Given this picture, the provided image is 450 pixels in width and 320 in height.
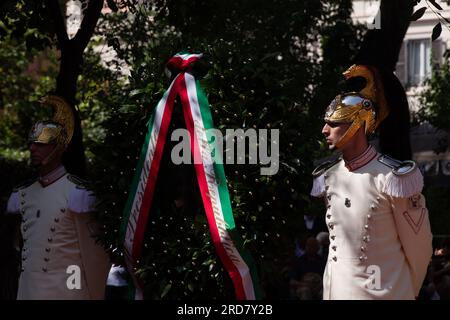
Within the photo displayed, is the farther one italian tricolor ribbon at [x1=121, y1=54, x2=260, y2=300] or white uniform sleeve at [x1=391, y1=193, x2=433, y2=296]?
italian tricolor ribbon at [x1=121, y1=54, x2=260, y2=300]

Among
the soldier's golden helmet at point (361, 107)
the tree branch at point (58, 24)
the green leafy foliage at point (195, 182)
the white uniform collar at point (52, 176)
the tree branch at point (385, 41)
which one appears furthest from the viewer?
the tree branch at point (385, 41)

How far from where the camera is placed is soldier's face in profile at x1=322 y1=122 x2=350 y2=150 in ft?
24.2

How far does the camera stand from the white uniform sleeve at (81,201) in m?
8.42

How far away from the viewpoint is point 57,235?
8.46 metres

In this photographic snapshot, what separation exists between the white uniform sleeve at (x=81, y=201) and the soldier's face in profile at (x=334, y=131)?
1.95 meters

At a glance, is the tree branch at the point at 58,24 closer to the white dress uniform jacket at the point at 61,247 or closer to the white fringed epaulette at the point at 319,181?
the white dress uniform jacket at the point at 61,247

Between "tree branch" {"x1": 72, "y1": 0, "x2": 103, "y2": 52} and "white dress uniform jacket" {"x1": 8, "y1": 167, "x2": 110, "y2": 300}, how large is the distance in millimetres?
2192

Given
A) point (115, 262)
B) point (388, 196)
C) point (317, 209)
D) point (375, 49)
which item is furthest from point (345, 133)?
point (317, 209)

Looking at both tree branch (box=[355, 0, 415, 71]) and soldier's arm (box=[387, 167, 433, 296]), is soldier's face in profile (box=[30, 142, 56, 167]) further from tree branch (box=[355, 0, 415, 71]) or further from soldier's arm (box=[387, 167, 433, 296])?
tree branch (box=[355, 0, 415, 71])

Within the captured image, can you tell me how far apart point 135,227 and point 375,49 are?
4.05 meters

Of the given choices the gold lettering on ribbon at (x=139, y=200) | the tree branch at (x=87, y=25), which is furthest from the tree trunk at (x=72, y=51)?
the gold lettering on ribbon at (x=139, y=200)

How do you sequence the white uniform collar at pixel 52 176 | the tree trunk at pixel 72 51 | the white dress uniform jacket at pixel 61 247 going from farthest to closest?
the tree trunk at pixel 72 51
the white uniform collar at pixel 52 176
the white dress uniform jacket at pixel 61 247

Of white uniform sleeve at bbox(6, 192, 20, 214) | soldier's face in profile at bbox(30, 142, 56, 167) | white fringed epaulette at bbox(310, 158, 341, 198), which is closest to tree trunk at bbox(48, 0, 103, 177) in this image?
white uniform sleeve at bbox(6, 192, 20, 214)
